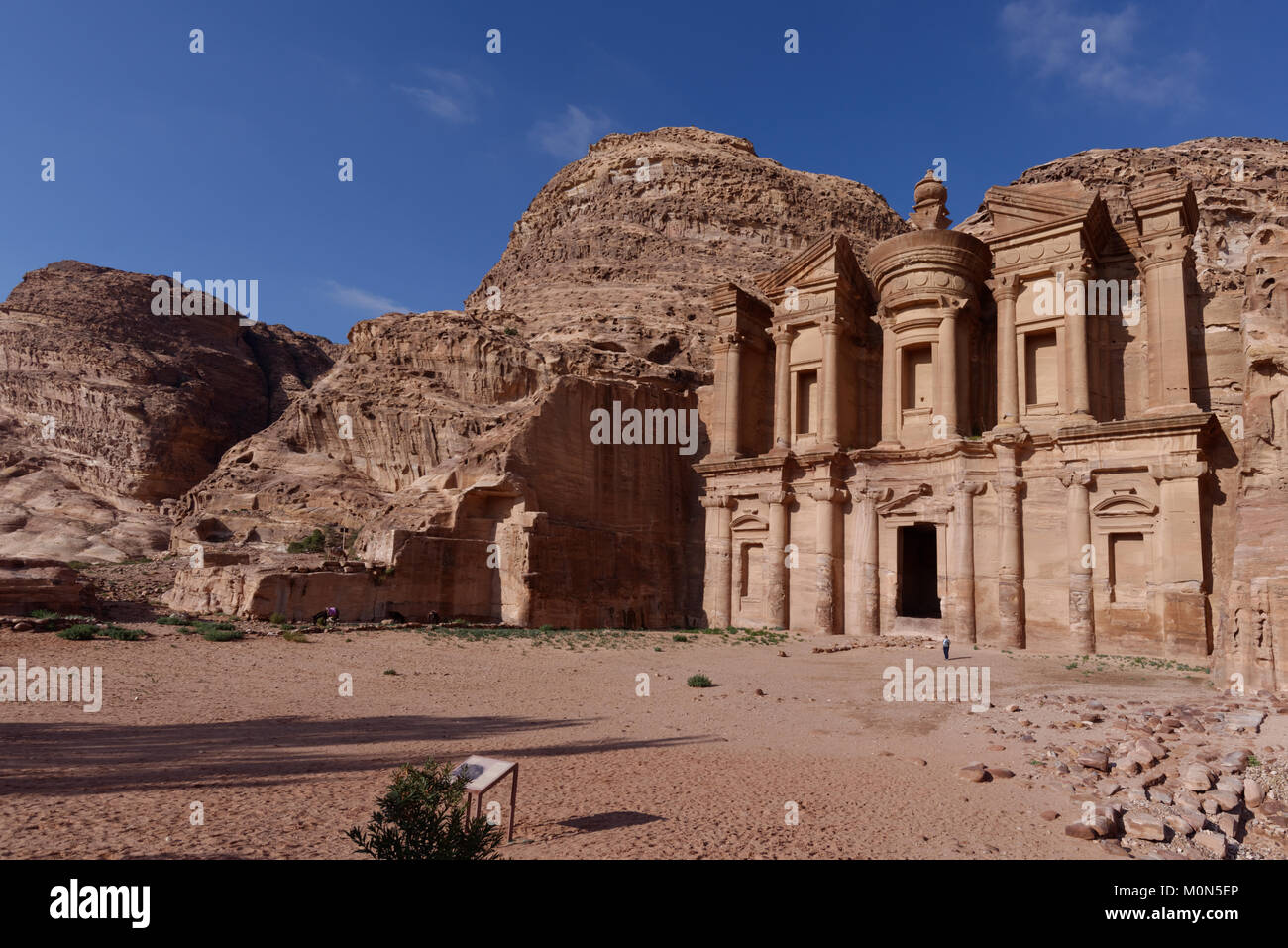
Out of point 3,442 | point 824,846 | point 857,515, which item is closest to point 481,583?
point 857,515

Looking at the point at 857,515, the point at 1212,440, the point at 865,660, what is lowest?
the point at 865,660

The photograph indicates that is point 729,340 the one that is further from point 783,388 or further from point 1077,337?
point 1077,337

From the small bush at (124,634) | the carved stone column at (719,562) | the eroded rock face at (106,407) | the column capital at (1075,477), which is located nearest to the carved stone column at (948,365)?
the column capital at (1075,477)

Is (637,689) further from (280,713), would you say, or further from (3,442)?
(3,442)

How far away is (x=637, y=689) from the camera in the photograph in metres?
14.8

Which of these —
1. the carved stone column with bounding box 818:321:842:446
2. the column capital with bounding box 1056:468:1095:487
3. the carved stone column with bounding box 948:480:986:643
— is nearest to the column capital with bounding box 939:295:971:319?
the carved stone column with bounding box 818:321:842:446

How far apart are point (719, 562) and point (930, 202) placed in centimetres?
1646

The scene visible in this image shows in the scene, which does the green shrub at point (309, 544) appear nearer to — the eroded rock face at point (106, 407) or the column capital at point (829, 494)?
the eroded rock face at point (106, 407)

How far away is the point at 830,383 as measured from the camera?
97.2ft

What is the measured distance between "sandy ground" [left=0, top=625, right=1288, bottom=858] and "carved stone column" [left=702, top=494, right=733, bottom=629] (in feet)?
40.7

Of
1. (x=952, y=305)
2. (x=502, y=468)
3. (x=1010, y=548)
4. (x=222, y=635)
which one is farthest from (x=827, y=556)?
(x=222, y=635)

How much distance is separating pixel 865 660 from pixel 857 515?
848 centimetres

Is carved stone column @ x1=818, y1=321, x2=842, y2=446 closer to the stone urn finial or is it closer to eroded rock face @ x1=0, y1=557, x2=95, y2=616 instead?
the stone urn finial

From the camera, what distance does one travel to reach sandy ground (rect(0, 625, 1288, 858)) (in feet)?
19.7
